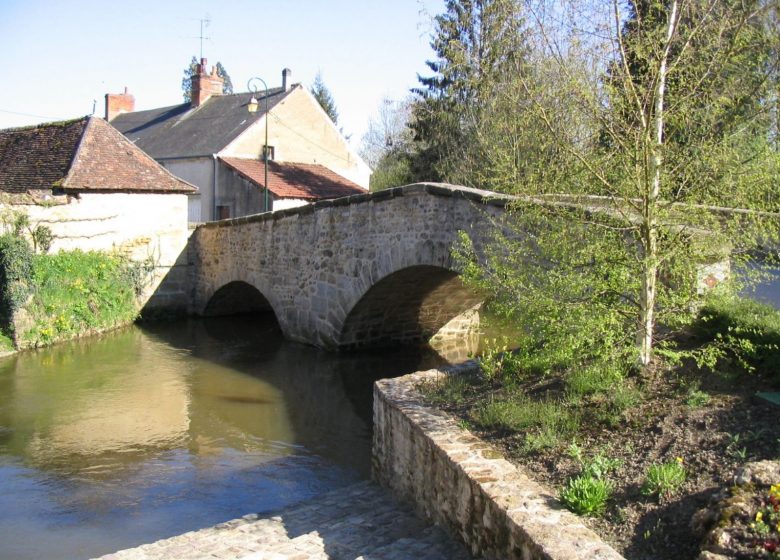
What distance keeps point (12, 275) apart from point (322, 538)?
37.7ft

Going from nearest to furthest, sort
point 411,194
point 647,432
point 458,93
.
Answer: point 647,432 → point 411,194 → point 458,93

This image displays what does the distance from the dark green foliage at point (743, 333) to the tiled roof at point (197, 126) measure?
19.8 m

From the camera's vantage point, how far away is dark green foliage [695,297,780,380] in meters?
5.48

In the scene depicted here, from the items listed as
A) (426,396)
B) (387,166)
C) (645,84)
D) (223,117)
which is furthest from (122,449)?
(387,166)

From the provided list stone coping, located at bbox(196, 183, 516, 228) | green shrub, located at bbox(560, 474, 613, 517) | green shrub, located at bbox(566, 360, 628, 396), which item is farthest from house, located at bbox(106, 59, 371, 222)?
green shrub, located at bbox(560, 474, 613, 517)

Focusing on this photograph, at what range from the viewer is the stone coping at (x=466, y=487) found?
404 centimetres

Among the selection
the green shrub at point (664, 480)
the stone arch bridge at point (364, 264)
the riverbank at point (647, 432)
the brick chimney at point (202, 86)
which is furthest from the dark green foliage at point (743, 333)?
the brick chimney at point (202, 86)

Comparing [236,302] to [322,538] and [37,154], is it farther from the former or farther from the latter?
[322,538]

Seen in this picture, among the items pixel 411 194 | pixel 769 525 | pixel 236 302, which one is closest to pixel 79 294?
pixel 236 302

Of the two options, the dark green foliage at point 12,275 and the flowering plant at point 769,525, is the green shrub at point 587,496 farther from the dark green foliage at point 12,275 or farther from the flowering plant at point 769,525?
the dark green foliage at point 12,275

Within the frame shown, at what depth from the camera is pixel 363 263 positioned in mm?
12578

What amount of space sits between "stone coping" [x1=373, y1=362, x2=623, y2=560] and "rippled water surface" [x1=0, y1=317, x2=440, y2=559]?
152 cm

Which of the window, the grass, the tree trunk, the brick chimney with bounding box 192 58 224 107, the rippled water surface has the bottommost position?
the rippled water surface

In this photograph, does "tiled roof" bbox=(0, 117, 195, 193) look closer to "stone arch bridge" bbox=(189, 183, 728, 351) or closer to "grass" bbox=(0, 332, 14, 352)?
"stone arch bridge" bbox=(189, 183, 728, 351)
